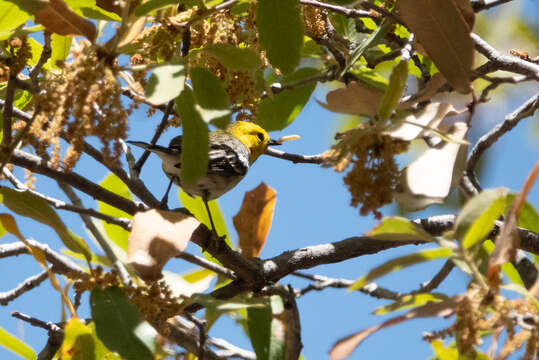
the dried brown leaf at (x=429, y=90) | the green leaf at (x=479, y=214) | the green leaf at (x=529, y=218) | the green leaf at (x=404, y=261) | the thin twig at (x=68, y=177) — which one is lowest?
the green leaf at (x=404, y=261)

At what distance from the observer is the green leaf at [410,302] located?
1.19m

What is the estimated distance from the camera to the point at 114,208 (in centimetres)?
221

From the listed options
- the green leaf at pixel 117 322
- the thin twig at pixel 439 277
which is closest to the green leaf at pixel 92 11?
the green leaf at pixel 117 322

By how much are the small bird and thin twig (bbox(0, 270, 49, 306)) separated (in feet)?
2.18

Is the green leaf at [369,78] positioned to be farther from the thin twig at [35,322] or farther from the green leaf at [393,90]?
the thin twig at [35,322]

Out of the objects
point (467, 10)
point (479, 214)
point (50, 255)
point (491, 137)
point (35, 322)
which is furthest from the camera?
point (50, 255)

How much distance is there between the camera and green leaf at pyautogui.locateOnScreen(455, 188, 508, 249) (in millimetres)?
1061

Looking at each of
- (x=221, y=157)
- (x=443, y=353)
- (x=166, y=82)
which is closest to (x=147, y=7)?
(x=166, y=82)

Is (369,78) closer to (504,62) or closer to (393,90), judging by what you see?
(504,62)

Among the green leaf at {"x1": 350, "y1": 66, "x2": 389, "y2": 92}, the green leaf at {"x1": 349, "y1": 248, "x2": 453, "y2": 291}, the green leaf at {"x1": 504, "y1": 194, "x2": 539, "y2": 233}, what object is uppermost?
the green leaf at {"x1": 350, "y1": 66, "x2": 389, "y2": 92}

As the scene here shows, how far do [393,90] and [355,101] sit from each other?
109 mm

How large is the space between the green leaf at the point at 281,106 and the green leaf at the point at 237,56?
23.6 inches

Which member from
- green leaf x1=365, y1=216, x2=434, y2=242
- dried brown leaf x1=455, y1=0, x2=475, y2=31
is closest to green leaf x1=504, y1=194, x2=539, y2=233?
dried brown leaf x1=455, y1=0, x2=475, y2=31

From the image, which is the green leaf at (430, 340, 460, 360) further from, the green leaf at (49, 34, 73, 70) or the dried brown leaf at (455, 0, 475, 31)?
the green leaf at (49, 34, 73, 70)
